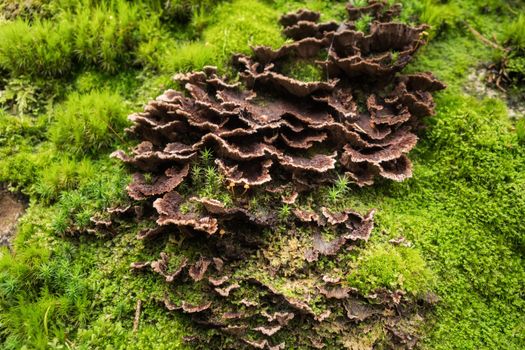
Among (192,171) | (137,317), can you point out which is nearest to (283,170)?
(192,171)

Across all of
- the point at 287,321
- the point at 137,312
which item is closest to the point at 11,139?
the point at 137,312

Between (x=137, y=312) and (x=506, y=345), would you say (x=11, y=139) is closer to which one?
(x=137, y=312)

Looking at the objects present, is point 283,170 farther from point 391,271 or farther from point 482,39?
point 482,39

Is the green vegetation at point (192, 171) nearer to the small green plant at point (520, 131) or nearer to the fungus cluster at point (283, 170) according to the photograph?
the small green plant at point (520, 131)

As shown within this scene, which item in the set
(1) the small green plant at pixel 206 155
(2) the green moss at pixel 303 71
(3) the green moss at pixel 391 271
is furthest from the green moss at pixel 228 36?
(3) the green moss at pixel 391 271

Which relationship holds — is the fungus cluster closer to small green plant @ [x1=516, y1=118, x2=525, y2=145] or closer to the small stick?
the small stick

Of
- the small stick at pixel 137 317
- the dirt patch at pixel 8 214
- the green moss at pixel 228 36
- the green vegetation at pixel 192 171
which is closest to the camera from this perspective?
the small stick at pixel 137 317
